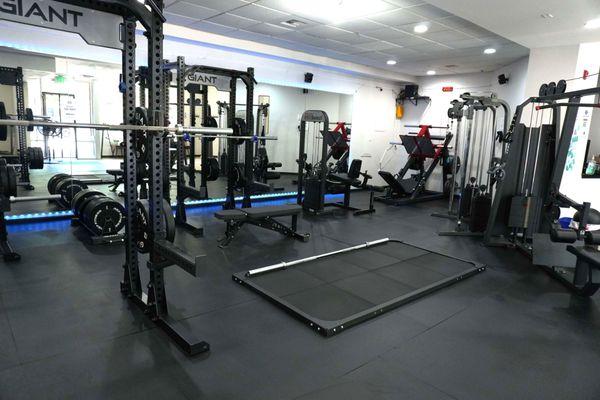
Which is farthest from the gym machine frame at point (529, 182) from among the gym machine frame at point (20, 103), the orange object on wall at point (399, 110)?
the gym machine frame at point (20, 103)

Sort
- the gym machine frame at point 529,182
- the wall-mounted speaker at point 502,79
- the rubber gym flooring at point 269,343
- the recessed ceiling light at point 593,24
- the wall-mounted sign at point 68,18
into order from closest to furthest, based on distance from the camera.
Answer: the rubber gym flooring at point 269,343
the wall-mounted sign at point 68,18
the gym machine frame at point 529,182
the recessed ceiling light at point 593,24
the wall-mounted speaker at point 502,79

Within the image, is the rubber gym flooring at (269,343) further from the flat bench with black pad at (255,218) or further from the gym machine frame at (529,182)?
the gym machine frame at (529,182)

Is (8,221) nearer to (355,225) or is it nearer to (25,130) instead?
(25,130)

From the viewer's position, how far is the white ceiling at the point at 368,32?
4.66 m

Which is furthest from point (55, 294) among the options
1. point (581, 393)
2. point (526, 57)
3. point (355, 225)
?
point (526, 57)

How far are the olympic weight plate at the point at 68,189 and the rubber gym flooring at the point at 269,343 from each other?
1921 mm

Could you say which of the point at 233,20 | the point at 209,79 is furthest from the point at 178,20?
the point at 209,79

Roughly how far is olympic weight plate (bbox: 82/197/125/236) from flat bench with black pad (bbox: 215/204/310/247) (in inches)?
45.6

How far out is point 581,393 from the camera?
6.68 feet

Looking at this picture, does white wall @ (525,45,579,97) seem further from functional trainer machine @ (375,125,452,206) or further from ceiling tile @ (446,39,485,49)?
functional trainer machine @ (375,125,452,206)

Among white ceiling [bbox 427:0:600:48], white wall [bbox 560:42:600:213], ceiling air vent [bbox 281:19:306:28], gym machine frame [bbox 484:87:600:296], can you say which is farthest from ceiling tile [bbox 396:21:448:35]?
white wall [bbox 560:42:600:213]

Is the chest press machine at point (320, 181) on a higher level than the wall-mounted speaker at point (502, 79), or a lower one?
lower

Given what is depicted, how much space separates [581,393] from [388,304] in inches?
48.5

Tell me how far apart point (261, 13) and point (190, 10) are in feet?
3.00
